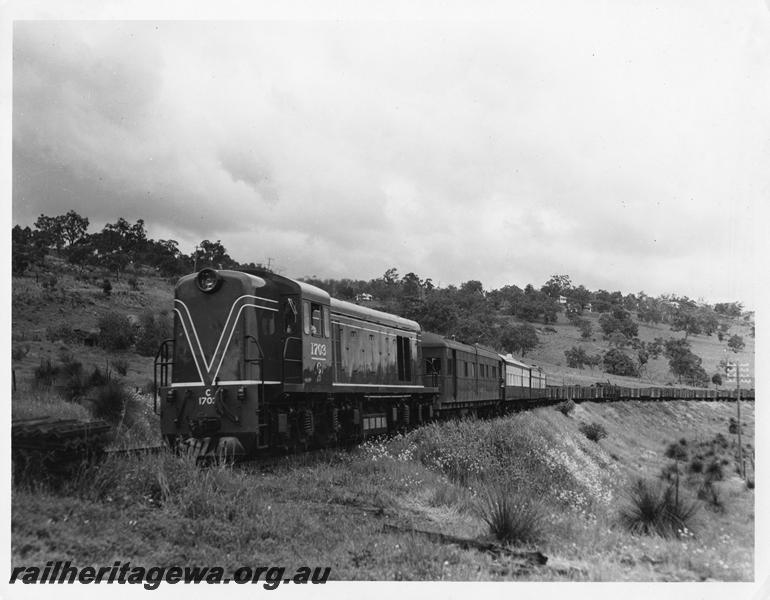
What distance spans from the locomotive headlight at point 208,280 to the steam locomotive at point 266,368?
3 centimetres

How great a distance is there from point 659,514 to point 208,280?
30.0 ft

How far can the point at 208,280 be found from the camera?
44.7ft

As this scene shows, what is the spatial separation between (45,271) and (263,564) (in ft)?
83.6

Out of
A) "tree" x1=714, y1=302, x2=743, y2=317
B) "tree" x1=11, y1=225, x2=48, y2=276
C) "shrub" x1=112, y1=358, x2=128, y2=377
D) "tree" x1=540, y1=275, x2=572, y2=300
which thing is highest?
"tree" x1=540, y1=275, x2=572, y2=300

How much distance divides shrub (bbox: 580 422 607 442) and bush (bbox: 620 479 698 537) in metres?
35.2

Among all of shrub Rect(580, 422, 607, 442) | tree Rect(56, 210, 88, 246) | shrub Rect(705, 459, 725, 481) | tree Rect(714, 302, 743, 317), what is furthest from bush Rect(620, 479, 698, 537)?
shrub Rect(580, 422, 607, 442)

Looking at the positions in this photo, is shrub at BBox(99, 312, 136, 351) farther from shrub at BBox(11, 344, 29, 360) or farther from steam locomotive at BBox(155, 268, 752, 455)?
steam locomotive at BBox(155, 268, 752, 455)

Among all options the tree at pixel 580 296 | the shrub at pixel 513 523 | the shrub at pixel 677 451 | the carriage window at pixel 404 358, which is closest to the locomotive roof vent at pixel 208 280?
the shrub at pixel 513 523

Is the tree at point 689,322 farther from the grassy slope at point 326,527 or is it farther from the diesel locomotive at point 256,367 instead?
the diesel locomotive at point 256,367

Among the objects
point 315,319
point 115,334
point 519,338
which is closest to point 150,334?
point 115,334

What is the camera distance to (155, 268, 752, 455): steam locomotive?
12.6 metres

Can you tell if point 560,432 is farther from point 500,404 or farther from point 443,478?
point 443,478

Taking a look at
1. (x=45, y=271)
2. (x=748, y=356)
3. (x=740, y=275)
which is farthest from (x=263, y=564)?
(x=45, y=271)

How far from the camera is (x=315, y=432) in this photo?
16172mm
